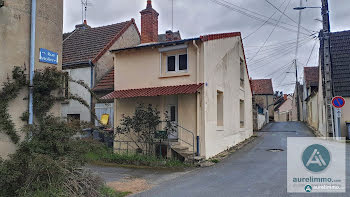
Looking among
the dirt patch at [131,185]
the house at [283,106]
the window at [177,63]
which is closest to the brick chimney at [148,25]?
the window at [177,63]

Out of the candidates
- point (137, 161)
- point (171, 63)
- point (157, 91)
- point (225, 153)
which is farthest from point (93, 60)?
point (225, 153)

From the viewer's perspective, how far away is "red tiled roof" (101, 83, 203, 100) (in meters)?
11.3

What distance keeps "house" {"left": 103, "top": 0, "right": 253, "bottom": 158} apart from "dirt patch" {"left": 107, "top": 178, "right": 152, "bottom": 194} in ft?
10.5

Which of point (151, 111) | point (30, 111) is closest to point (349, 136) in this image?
point (151, 111)

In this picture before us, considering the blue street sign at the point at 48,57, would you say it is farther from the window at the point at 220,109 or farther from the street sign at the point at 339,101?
the street sign at the point at 339,101

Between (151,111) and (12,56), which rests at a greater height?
(12,56)

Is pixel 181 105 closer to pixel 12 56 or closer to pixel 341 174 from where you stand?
pixel 341 174

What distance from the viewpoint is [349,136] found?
17.0 metres

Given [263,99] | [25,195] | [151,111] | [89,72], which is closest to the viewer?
[25,195]

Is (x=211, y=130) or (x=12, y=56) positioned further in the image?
(x=211, y=130)

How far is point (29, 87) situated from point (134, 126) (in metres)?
6.01

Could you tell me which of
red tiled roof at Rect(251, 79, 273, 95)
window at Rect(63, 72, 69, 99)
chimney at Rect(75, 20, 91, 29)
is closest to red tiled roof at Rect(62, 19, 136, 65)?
chimney at Rect(75, 20, 91, 29)

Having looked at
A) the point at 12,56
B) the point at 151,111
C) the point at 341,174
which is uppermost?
the point at 12,56

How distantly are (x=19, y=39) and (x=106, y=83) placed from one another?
32.5 feet
